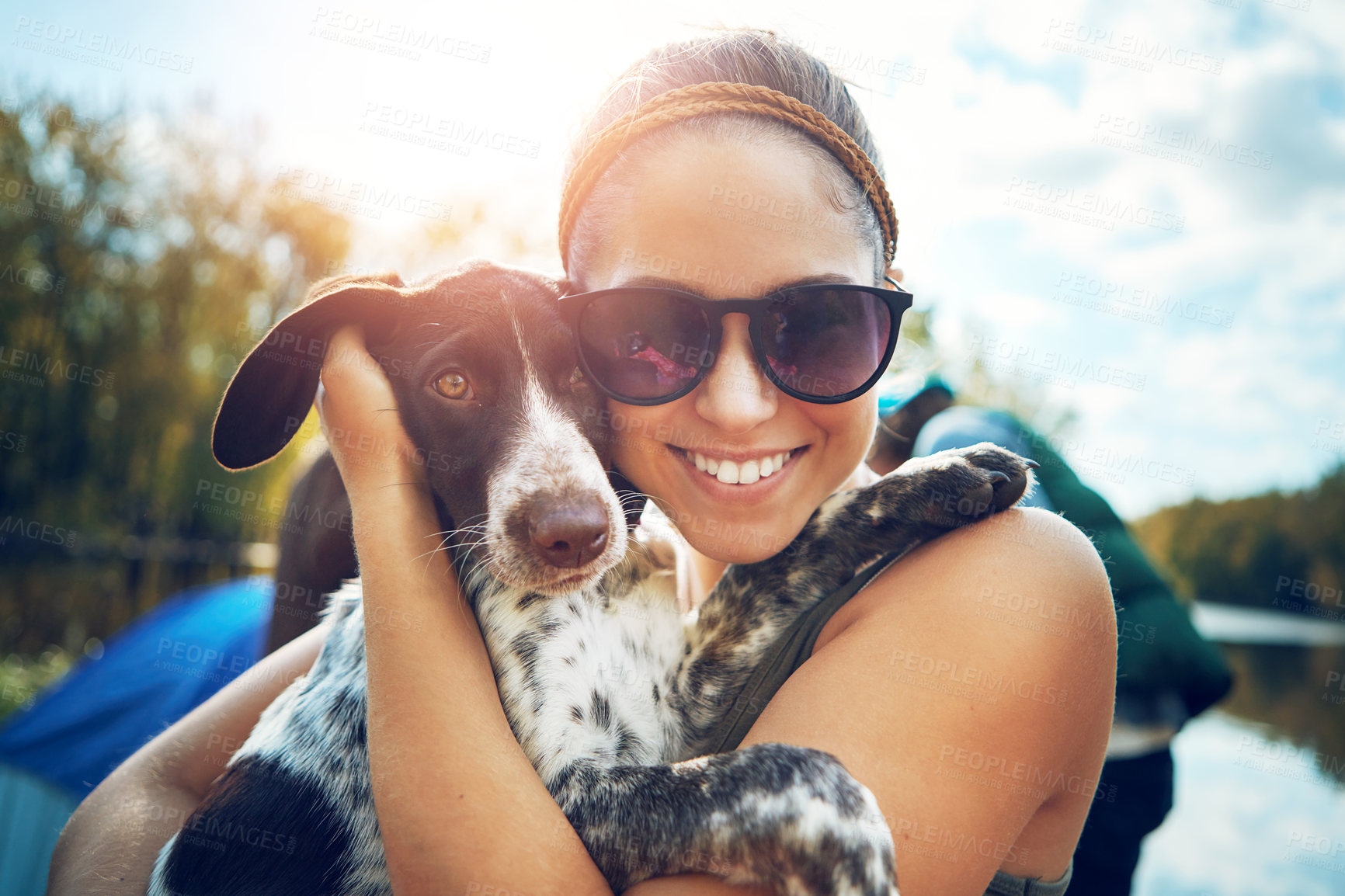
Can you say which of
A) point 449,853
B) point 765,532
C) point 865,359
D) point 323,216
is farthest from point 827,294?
point 323,216

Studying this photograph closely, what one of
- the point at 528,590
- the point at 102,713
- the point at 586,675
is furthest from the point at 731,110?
the point at 102,713

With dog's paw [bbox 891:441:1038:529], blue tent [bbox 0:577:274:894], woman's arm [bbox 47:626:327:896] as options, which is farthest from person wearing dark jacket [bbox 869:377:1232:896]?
blue tent [bbox 0:577:274:894]

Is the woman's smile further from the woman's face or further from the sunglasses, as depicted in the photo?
the sunglasses

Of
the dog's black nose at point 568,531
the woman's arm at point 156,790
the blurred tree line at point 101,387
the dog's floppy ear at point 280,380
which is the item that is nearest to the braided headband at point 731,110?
the dog's floppy ear at point 280,380

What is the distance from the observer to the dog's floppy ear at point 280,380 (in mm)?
1736

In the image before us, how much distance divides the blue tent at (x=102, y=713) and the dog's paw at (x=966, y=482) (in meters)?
3.36

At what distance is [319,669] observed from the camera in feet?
6.48

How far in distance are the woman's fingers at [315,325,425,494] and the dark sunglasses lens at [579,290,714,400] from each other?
480mm

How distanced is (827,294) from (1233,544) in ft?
49.8

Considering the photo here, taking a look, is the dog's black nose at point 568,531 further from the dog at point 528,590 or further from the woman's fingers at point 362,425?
the woman's fingers at point 362,425

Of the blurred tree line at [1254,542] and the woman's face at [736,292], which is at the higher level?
the woman's face at [736,292]

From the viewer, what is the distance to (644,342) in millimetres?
1614

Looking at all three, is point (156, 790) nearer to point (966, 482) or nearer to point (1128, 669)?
point (966, 482)

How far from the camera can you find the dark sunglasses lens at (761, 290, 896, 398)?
4.97ft
